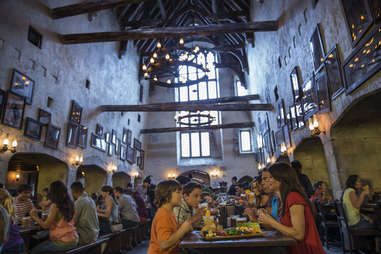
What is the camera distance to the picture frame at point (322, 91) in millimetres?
5477

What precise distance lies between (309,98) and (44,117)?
705 cm

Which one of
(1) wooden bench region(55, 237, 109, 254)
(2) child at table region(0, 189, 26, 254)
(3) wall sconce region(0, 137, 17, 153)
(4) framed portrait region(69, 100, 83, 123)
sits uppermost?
(4) framed portrait region(69, 100, 83, 123)

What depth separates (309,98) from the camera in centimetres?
648

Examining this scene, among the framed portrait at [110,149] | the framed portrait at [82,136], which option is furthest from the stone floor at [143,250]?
the framed portrait at [110,149]

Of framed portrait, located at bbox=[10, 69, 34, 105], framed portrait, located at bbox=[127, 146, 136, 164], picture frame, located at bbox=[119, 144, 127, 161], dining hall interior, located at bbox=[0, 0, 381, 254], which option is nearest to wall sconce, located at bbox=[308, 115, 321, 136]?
dining hall interior, located at bbox=[0, 0, 381, 254]

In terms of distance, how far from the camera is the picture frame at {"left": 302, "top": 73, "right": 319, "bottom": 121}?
20.2 feet

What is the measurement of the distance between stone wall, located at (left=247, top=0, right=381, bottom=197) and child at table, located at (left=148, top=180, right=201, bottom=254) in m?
3.22

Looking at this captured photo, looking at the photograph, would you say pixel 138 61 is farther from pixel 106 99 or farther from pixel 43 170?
pixel 43 170

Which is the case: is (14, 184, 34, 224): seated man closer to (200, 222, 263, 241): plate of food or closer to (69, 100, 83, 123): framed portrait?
(69, 100, 83, 123): framed portrait

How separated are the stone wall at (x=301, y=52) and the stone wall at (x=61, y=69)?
6.98 meters

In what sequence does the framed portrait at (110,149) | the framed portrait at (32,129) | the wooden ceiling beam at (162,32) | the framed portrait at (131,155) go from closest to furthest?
1. the framed portrait at (32,129)
2. the wooden ceiling beam at (162,32)
3. the framed portrait at (110,149)
4. the framed portrait at (131,155)

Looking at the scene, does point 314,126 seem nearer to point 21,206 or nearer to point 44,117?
point 21,206

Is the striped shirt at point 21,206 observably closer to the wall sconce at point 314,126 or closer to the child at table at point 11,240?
the child at table at point 11,240

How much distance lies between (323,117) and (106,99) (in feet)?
30.3
